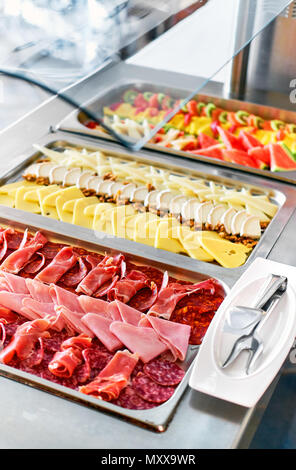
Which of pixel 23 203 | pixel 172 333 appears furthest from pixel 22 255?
pixel 172 333

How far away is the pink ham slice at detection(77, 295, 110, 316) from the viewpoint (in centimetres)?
147

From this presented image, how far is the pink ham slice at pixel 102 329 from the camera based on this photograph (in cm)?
138

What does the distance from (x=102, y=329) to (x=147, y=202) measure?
67 centimetres

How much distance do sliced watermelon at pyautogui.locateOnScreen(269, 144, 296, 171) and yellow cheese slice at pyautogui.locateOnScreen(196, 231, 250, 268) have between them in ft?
1.71

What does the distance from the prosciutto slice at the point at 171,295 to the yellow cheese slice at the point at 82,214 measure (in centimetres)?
42

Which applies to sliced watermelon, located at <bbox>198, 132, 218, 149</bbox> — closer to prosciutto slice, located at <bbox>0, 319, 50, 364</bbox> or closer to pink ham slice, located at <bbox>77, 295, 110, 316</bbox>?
pink ham slice, located at <bbox>77, 295, 110, 316</bbox>

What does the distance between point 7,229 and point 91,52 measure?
76 centimetres

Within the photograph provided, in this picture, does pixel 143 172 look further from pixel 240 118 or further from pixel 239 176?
pixel 240 118

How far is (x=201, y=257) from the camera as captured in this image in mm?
1730

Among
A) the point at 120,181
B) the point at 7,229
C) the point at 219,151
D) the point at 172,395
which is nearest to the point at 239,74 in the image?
the point at 219,151

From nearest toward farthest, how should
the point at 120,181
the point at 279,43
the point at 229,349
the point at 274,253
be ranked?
the point at 229,349 → the point at 274,253 → the point at 120,181 → the point at 279,43

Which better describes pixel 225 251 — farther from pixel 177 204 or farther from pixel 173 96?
pixel 173 96

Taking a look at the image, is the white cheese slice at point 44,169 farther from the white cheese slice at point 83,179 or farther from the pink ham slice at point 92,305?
the pink ham slice at point 92,305

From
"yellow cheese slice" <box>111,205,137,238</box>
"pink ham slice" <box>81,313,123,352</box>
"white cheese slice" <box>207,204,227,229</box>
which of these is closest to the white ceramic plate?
"pink ham slice" <box>81,313,123,352</box>
